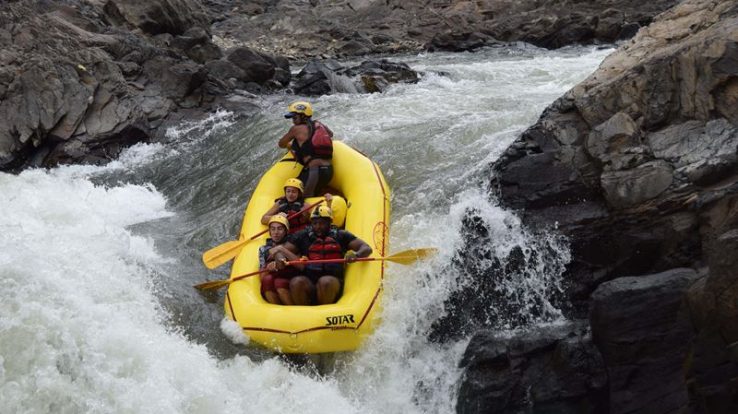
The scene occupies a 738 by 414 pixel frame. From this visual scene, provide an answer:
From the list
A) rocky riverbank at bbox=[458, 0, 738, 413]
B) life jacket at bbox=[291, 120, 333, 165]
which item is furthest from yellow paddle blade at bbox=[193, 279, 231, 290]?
rocky riverbank at bbox=[458, 0, 738, 413]

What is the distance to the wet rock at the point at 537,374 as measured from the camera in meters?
4.26

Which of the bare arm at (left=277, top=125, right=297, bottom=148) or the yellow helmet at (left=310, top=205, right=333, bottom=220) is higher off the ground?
the bare arm at (left=277, top=125, right=297, bottom=148)

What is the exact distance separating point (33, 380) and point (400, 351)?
7.90ft

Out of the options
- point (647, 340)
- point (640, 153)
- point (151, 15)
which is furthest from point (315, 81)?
point (647, 340)

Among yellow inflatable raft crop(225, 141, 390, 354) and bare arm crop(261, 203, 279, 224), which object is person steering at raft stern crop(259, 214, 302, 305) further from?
bare arm crop(261, 203, 279, 224)

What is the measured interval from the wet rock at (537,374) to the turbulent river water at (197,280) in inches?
11.1

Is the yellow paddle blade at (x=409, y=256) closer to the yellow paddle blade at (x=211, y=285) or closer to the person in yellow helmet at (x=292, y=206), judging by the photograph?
the person in yellow helmet at (x=292, y=206)

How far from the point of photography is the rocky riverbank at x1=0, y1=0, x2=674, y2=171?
30.4 ft

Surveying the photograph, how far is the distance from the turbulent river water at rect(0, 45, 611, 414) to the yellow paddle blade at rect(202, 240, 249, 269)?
0.23 metres

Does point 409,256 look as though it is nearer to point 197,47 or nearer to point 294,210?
point 294,210

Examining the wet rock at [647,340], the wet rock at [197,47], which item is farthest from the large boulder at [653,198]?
the wet rock at [197,47]

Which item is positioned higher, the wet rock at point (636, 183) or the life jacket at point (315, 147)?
the wet rock at point (636, 183)

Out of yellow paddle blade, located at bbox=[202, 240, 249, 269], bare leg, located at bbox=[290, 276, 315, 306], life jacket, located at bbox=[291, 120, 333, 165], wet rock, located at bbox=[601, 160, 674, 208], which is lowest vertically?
yellow paddle blade, located at bbox=[202, 240, 249, 269]

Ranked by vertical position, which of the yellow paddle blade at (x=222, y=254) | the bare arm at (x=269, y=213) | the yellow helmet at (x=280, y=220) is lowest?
the yellow paddle blade at (x=222, y=254)
